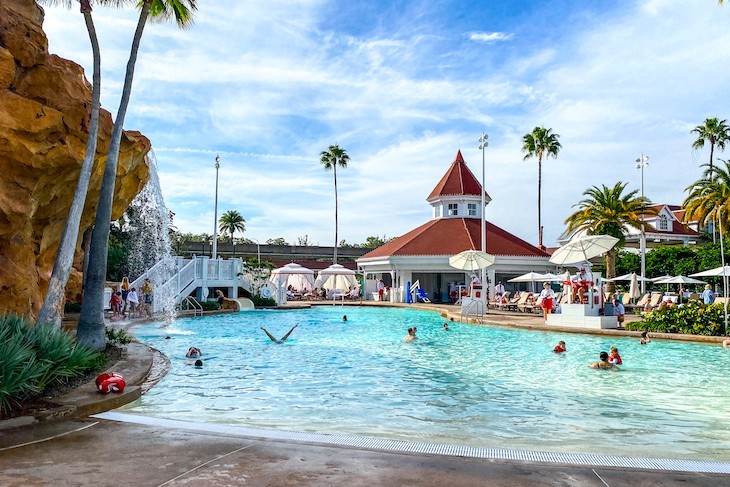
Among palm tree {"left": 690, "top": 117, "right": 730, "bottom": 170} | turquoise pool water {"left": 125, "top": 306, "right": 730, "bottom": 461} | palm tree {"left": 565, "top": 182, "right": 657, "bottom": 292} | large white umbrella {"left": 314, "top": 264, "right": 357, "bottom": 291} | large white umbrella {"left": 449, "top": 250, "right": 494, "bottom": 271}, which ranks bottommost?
turquoise pool water {"left": 125, "top": 306, "right": 730, "bottom": 461}

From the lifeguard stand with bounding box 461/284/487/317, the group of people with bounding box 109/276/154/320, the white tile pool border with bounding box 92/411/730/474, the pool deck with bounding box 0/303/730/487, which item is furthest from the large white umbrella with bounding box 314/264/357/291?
the pool deck with bounding box 0/303/730/487

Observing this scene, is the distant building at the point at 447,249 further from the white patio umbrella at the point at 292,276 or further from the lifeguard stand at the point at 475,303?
the lifeguard stand at the point at 475,303

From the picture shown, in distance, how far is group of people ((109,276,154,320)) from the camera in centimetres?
2616

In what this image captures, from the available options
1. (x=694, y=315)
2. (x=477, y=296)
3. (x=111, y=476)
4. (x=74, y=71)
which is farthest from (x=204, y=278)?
(x=111, y=476)

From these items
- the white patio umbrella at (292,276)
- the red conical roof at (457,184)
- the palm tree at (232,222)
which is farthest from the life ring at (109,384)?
the palm tree at (232,222)

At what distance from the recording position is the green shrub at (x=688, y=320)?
18469 millimetres

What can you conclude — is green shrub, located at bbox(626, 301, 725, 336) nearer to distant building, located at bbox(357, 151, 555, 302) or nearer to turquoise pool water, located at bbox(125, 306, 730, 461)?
turquoise pool water, located at bbox(125, 306, 730, 461)

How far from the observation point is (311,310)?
117 ft

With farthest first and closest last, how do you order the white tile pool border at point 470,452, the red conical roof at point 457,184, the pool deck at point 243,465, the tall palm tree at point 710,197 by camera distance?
the red conical roof at point 457,184 < the tall palm tree at point 710,197 < the white tile pool border at point 470,452 < the pool deck at point 243,465

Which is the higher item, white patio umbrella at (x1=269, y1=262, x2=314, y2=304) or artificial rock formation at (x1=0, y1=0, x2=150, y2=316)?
artificial rock formation at (x1=0, y1=0, x2=150, y2=316)

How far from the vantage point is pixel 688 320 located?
19.3 meters

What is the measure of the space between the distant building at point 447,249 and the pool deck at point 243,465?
33.8 metres

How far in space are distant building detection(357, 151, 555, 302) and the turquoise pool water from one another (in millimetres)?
19637

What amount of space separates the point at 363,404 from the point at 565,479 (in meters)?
5.50
